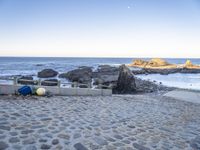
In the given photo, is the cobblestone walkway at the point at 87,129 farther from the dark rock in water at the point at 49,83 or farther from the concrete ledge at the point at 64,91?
the dark rock in water at the point at 49,83

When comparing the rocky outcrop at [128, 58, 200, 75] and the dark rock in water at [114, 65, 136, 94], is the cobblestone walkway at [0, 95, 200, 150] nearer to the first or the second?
the dark rock in water at [114, 65, 136, 94]

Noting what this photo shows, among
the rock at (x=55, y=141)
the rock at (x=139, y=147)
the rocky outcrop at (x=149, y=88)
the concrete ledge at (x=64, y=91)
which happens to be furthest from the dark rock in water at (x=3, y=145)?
the rocky outcrop at (x=149, y=88)

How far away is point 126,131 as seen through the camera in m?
7.46

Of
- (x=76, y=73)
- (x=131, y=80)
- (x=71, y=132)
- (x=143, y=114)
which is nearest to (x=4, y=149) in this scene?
(x=71, y=132)

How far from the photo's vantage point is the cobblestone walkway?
590 centimetres

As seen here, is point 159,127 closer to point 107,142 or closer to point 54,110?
point 107,142

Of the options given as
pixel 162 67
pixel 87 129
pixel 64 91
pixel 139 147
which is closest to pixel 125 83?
pixel 64 91

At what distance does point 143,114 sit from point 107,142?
4625 millimetres

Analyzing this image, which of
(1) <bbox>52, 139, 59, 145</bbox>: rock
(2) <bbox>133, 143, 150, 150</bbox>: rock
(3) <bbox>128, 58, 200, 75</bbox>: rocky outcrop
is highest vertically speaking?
(1) <bbox>52, 139, 59, 145</bbox>: rock

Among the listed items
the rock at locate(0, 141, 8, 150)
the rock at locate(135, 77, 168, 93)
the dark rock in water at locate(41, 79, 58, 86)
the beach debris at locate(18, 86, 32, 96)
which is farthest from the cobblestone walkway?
the rock at locate(135, 77, 168, 93)

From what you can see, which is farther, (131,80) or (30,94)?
(131,80)

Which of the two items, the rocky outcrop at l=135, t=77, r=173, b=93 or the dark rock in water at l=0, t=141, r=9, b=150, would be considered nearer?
the dark rock in water at l=0, t=141, r=9, b=150

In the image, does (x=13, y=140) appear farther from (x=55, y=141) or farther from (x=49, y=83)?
(x=49, y=83)

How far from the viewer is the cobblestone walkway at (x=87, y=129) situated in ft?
19.4
